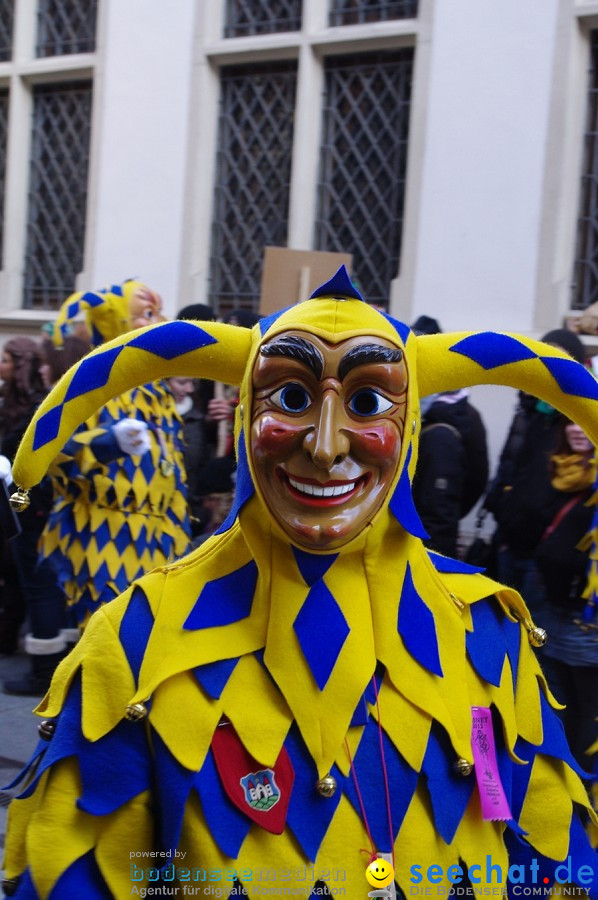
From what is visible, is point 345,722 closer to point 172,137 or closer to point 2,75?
point 172,137

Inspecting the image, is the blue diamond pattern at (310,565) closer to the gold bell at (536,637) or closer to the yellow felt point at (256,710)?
the yellow felt point at (256,710)

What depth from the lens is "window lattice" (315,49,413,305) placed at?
23.8 feet

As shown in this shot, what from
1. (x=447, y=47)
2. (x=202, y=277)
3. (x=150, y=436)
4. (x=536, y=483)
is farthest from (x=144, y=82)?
(x=536, y=483)

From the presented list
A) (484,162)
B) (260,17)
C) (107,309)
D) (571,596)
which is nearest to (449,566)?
(571,596)

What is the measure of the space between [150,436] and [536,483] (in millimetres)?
1474

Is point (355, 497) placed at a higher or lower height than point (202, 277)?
lower

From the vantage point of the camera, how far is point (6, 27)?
9328mm

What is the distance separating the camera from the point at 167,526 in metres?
4.38

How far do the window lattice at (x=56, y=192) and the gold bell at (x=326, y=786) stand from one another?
302 inches

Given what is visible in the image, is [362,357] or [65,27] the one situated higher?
[65,27]

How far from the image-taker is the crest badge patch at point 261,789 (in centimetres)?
162

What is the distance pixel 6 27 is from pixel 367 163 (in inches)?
153

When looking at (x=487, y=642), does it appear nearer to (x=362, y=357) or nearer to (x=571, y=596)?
(x=362, y=357)

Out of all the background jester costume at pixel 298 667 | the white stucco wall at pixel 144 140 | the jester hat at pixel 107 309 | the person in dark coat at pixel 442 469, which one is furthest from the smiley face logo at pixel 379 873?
the white stucco wall at pixel 144 140
